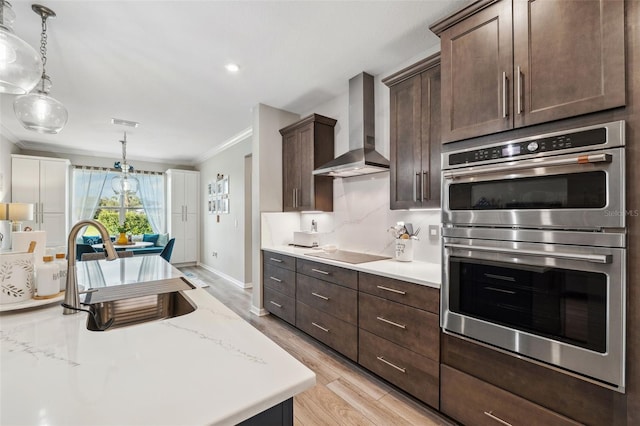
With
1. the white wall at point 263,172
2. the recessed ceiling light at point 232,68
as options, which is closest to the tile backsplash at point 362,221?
the white wall at point 263,172

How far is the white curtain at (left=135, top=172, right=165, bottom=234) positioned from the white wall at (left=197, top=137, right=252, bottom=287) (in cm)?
116

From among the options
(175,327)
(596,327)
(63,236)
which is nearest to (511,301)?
(596,327)

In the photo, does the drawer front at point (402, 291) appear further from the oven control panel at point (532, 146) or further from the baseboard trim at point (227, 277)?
the baseboard trim at point (227, 277)

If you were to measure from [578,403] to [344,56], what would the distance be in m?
2.81

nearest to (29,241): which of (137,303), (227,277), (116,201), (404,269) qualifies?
(137,303)

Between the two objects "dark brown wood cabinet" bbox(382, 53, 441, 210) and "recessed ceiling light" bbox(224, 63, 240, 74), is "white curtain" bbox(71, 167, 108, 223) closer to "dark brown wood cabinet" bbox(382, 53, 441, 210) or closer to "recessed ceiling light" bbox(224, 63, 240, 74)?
"recessed ceiling light" bbox(224, 63, 240, 74)

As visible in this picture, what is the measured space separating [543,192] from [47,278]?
2283 millimetres

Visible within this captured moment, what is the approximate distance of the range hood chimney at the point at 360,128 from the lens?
283 cm

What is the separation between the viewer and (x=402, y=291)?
2.01m

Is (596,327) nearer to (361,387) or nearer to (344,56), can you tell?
(361,387)

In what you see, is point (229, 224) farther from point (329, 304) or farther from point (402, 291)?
point (402, 291)

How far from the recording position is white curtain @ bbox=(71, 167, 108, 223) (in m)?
6.26

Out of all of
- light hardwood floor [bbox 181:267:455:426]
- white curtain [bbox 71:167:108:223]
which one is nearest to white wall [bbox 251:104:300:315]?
light hardwood floor [bbox 181:267:455:426]

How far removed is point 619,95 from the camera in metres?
1.20
